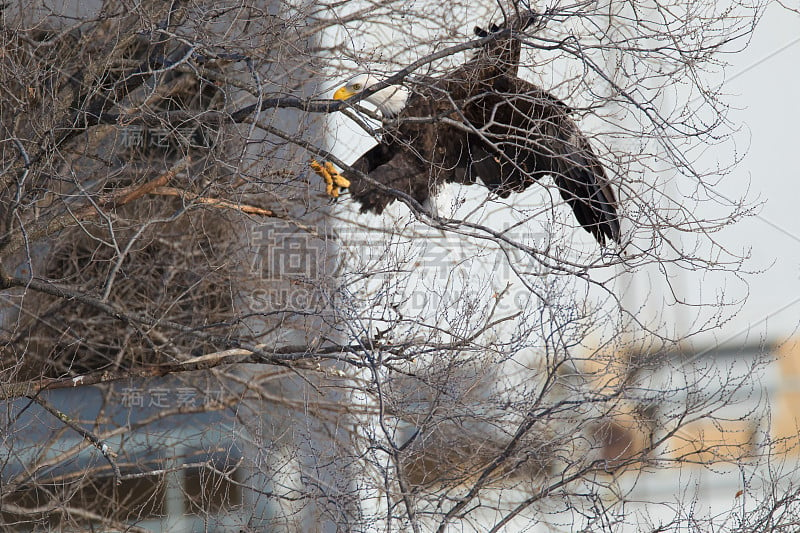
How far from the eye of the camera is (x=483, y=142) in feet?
13.7

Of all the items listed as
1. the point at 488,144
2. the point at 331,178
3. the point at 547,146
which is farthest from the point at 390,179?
the point at 547,146

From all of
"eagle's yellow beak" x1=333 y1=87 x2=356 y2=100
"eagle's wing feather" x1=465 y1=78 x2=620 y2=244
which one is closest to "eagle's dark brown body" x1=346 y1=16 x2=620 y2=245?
"eagle's wing feather" x1=465 y1=78 x2=620 y2=244

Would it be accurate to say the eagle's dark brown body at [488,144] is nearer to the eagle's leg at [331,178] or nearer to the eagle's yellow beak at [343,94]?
the eagle's leg at [331,178]

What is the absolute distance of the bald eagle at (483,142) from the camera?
3494 millimetres

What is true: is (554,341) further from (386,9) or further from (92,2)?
(92,2)

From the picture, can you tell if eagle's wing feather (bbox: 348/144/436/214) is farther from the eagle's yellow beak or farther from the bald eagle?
the eagle's yellow beak

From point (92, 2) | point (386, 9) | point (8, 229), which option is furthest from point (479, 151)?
point (92, 2)

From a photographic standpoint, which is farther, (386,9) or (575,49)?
(386,9)

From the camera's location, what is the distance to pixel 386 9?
5484 millimetres

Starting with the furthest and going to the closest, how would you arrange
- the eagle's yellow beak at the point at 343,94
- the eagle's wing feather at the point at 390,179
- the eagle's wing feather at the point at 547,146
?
the eagle's yellow beak at the point at 343,94 → the eagle's wing feather at the point at 390,179 → the eagle's wing feather at the point at 547,146

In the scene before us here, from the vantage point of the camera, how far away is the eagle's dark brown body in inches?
138

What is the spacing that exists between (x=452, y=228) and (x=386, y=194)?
910 millimetres

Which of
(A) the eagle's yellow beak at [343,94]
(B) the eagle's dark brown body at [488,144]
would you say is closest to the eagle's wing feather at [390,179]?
(B) the eagle's dark brown body at [488,144]

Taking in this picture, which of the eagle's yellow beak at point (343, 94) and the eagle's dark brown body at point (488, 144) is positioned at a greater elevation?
the eagle's yellow beak at point (343, 94)
